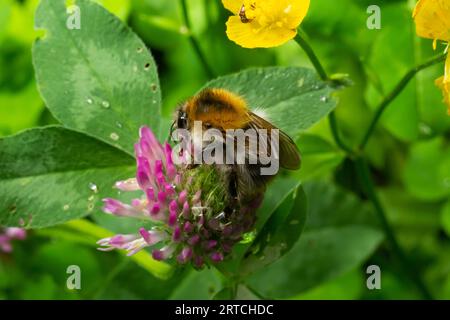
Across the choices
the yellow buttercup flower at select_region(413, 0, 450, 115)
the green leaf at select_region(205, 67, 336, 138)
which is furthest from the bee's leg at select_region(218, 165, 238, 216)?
the yellow buttercup flower at select_region(413, 0, 450, 115)

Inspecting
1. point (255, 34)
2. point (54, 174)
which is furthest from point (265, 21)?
point (54, 174)

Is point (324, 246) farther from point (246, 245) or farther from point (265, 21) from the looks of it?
point (265, 21)

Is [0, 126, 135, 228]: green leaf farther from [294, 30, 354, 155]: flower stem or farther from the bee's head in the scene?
[294, 30, 354, 155]: flower stem

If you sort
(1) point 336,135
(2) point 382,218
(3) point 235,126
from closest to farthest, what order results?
1. (3) point 235,126
2. (1) point 336,135
3. (2) point 382,218

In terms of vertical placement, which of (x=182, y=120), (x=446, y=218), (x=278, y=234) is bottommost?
(x=278, y=234)

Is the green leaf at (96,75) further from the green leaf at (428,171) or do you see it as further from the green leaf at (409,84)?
the green leaf at (428,171)

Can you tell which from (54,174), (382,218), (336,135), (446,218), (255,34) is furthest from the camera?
(446,218)

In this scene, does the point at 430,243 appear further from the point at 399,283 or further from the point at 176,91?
the point at 176,91
